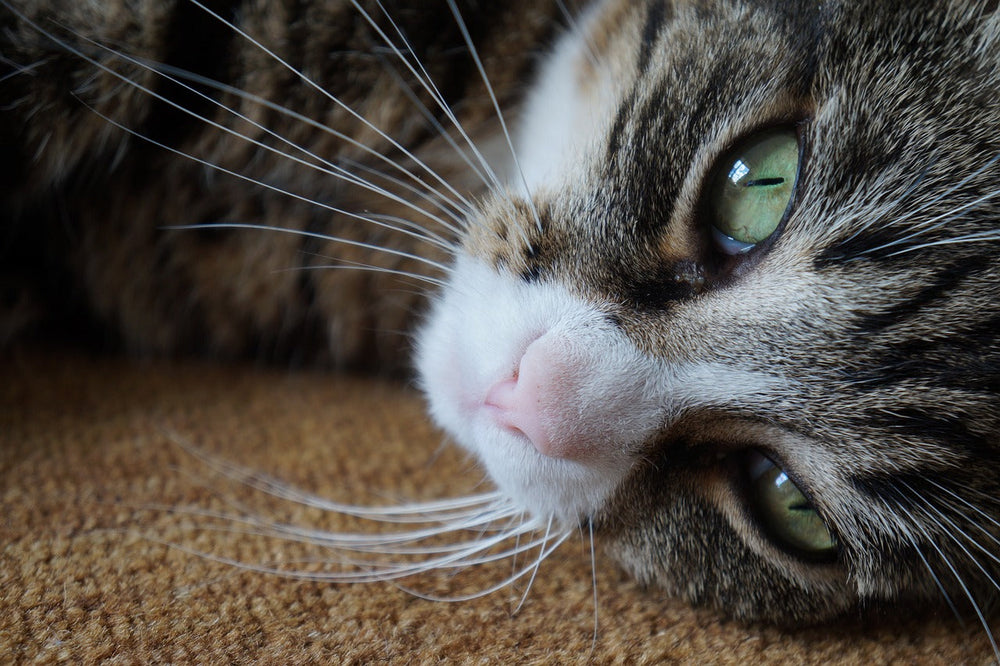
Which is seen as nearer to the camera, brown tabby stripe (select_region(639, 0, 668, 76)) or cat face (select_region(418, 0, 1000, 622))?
cat face (select_region(418, 0, 1000, 622))

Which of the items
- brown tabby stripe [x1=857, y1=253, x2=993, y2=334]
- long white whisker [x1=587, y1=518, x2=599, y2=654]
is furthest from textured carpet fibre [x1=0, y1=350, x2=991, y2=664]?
brown tabby stripe [x1=857, y1=253, x2=993, y2=334]

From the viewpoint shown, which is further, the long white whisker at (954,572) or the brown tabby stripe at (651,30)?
the brown tabby stripe at (651,30)

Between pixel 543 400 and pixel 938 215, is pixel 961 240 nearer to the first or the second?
pixel 938 215

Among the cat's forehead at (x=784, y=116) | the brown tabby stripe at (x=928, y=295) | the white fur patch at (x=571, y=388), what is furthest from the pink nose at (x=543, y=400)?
the brown tabby stripe at (x=928, y=295)

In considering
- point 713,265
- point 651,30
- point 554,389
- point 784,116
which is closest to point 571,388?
point 554,389

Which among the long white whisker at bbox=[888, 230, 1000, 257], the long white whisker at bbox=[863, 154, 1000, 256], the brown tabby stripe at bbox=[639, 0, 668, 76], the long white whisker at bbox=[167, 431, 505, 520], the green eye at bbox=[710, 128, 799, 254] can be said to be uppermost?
the brown tabby stripe at bbox=[639, 0, 668, 76]

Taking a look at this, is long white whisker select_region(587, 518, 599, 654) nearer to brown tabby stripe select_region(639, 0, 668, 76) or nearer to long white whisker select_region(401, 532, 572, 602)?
long white whisker select_region(401, 532, 572, 602)

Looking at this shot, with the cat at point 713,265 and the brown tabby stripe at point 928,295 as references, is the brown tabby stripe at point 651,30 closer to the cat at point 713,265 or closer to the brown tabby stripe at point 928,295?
the cat at point 713,265
